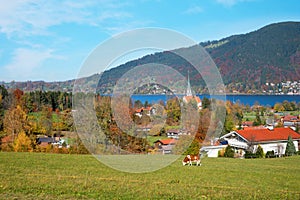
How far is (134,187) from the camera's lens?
1039 cm

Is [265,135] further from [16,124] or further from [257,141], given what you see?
[16,124]

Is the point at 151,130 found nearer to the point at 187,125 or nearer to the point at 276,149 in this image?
the point at 187,125

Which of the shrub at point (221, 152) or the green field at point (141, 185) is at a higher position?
the green field at point (141, 185)

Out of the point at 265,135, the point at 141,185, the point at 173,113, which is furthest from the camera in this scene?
the point at 265,135

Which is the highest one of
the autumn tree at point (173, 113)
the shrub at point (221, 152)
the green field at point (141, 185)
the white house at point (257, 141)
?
the autumn tree at point (173, 113)

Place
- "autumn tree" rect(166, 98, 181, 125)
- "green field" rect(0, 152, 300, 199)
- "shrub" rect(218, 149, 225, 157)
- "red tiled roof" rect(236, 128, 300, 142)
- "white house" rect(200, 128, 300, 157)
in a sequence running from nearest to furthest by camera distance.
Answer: "green field" rect(0, 152, 300, 199) → "autumn tree" rect(166, 98, 181, 125) → "shrub" rect(218, 149, 225, 157) → "white house" rect(200, 128, 300, 157) → "red tiled roof" rect(236, 128, 300, 142)

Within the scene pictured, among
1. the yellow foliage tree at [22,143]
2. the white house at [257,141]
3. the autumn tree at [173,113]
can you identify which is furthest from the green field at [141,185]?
the white house at [257,141]

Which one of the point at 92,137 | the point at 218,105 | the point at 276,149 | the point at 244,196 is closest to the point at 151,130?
the point at 92,137

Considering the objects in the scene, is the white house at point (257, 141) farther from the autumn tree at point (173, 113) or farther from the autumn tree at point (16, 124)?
the autumn tree at point (16, 124)

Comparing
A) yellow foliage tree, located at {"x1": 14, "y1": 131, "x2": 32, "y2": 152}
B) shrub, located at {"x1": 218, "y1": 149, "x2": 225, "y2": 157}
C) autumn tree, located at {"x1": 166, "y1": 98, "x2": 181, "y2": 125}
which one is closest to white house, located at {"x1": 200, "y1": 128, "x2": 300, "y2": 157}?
shrub, located at {"x1": 218, "y1": 149, "x2": 225, "y2": 157}

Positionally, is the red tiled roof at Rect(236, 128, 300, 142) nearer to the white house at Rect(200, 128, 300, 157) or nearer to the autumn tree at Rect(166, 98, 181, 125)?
the white house at Rect(200, 128, 300, 157)

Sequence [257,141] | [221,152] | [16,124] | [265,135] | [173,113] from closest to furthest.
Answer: [173,113] < [221,152] < [257,141] < [16,124] < [265,135]

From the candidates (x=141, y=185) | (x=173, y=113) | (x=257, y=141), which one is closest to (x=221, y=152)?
(x=257, y=141)

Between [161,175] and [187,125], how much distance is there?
5286mm
